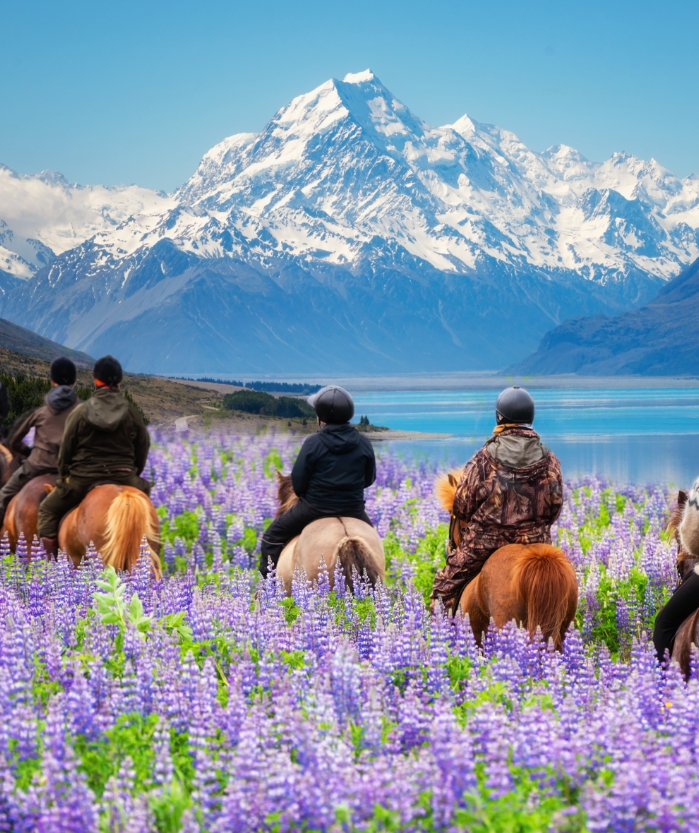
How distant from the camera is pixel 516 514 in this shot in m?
8.51

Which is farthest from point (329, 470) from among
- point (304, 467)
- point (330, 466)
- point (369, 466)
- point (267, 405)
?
point (267, 405)

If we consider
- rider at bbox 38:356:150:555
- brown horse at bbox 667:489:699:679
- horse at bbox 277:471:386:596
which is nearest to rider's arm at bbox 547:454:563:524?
brown horse at bbox 667:489:699:679

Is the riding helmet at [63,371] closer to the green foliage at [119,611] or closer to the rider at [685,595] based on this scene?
the green foliage at [119,611]

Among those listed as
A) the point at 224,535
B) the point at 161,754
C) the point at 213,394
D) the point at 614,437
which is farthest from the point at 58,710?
the point at 213,394

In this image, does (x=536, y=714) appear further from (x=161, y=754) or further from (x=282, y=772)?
(x=161, y=754)

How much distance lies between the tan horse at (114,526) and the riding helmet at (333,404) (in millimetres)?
2286

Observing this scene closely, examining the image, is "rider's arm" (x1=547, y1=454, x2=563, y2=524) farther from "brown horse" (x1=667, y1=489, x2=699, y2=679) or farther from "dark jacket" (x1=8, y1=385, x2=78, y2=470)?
"dark jacket" (x1=8, y1=385, x2=78, y2=470)

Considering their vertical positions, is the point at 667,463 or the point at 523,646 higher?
the point at 667,463

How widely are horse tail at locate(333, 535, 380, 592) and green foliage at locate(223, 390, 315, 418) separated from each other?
106ft

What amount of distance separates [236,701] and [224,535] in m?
13.5

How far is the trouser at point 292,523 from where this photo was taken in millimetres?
10867

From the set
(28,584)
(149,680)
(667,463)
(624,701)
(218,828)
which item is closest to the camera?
(218,828)

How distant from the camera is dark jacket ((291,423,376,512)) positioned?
1082 cm

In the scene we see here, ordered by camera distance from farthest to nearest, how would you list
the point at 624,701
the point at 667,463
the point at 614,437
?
the point at 614,437
the point at 667,463
the point at 624,701
